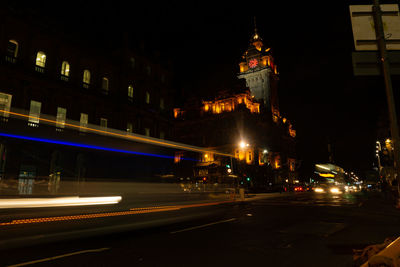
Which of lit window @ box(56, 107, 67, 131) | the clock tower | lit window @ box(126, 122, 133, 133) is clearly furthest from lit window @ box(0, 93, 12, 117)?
the clock tower

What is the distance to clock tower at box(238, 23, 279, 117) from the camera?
318ft

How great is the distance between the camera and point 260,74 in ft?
323

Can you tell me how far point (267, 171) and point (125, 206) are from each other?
66542 millimetres

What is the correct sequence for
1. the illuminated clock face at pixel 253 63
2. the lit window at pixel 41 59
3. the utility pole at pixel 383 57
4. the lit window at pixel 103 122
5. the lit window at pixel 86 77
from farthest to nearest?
the illuminated clock face at pixel 253 63 < the lit window at pixel 103 122 < the lit window at pixel 86 77 < the lit window at pixel 41 59 < the utility pole at pixel 383 57

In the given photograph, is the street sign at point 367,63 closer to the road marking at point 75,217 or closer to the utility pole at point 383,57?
the utility pole at point 383,57

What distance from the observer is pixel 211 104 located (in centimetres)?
8206

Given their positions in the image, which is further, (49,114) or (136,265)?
(49,114)

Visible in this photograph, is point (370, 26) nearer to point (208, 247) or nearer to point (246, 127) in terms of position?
point (208, 247)

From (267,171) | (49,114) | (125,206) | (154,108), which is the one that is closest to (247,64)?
(267,171)

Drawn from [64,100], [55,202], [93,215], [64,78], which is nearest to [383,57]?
[93,215]

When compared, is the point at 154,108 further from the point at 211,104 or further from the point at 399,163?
the point at 211,104

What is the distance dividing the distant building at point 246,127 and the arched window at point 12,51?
137 feet

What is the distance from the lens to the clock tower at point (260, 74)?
9681 centimetres

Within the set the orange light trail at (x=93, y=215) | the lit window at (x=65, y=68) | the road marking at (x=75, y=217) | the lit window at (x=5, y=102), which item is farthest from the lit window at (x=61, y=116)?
the road marking at (x=75, y=217)
